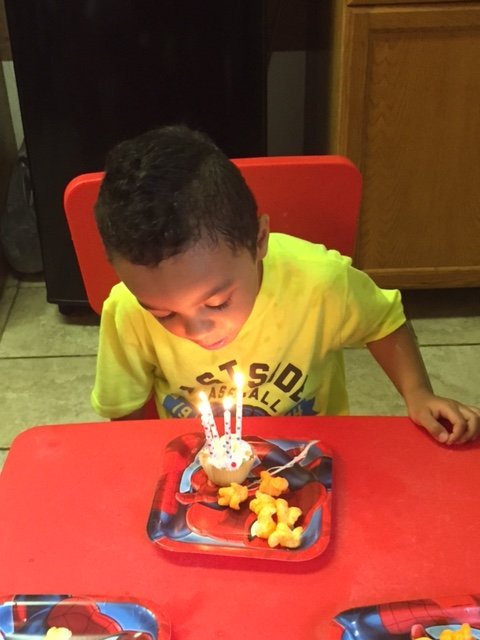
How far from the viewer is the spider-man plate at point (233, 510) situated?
0.74 m

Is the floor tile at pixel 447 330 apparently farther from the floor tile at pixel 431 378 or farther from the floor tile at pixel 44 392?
the floor tile at pixel 44 392

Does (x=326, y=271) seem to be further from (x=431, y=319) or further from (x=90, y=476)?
(x=431, y=319)

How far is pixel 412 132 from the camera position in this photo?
187cm

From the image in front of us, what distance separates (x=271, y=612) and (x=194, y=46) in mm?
1479

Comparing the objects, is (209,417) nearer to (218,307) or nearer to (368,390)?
(218,307)

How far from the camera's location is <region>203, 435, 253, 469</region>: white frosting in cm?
81

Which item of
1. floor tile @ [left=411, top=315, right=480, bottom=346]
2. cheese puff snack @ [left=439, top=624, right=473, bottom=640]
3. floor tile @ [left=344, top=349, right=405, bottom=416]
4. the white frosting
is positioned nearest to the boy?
the white frosting

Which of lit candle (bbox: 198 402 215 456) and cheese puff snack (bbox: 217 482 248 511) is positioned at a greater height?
lit candle (bbox: 198 402 215 456)

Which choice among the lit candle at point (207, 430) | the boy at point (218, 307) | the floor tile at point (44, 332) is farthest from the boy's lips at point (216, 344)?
the floor tile at point (44, 332)

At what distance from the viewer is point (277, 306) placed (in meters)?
1.02

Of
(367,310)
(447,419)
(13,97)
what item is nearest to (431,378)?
(367,310)

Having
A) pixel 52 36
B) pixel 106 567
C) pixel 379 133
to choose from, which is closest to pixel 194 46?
pixel 52 36

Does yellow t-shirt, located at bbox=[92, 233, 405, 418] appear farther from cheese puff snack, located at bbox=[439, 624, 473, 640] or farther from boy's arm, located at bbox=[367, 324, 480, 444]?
cheese puff snack, located at bbox=[439, 624, 473, 640]

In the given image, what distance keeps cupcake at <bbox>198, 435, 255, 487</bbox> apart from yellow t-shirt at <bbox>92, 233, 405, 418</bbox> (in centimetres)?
20
